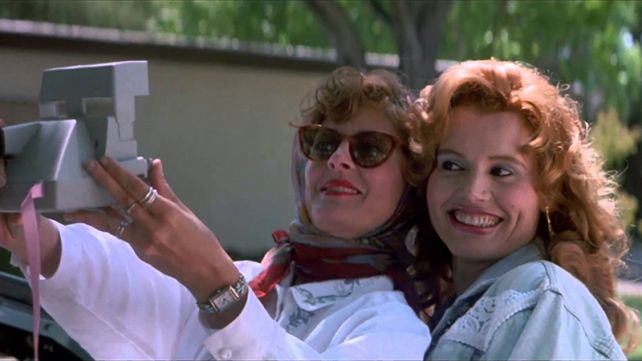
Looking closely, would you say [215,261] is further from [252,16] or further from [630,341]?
[252,16]

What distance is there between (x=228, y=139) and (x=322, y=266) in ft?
36.5

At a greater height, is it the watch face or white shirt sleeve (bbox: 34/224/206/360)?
the watch face

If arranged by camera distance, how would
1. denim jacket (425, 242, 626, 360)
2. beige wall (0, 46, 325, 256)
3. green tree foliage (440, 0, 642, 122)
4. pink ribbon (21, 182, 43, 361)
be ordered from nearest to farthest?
pink ribbon (21, 182, 43, 361), denim jacket (425, 242, 626, 360), green tree foliage (440, 0, 642, 122), beige wall (0, 46, 325, 256)

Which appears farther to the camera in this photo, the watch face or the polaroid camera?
the watch face

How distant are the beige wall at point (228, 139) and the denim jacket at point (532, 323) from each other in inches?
406

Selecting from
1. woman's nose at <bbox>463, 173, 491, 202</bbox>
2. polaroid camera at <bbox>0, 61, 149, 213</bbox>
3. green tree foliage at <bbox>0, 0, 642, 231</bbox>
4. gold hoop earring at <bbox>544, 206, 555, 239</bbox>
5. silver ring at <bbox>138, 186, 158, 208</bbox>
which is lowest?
green tree foliage at <bbox>0, 0, 642, 231</bbox>

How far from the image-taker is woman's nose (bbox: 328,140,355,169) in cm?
229

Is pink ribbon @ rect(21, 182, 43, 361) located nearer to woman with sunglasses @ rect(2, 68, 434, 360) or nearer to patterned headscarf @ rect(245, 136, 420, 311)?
woman with sunglasses @ rect(2, 68, 434, 360)

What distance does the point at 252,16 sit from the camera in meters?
→ 12.2

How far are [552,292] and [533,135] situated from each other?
1.24 ft

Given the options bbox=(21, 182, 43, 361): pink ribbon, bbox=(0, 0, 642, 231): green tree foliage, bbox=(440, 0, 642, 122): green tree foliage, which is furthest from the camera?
A: bbox=(440, 0, 642, 122): green tree foliage

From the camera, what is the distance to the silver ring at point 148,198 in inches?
65.2

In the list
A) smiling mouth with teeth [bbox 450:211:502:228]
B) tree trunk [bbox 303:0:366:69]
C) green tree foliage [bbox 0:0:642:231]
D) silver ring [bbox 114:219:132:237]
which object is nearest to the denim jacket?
smiling mouth with teeth [bbox 450:211:502:228]

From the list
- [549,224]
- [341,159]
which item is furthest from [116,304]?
[549,224]
